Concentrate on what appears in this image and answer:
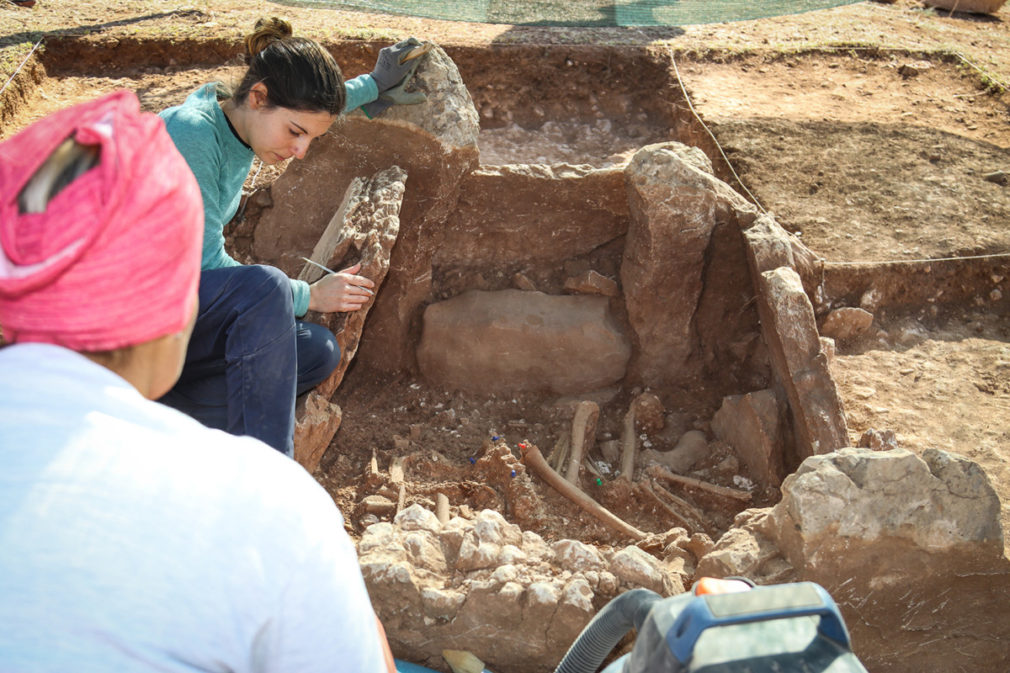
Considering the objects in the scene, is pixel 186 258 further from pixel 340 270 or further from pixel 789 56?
pixel 789 56

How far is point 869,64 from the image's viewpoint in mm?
7664

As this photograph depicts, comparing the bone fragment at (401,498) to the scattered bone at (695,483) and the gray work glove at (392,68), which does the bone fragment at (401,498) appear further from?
the gray work glove at (392,68)

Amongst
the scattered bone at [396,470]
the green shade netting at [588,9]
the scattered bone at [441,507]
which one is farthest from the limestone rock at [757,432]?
the green shade netting at [588,9]

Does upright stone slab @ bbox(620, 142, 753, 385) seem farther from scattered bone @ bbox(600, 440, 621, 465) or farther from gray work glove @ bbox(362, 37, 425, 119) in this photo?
gray work glove @ bbox(362, 37, 425, 119)

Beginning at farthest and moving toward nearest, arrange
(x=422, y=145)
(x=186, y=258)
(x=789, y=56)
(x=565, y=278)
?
(x=789, y=56), (x=565, y=278), (x=422, y=145), (x=186, y=258)

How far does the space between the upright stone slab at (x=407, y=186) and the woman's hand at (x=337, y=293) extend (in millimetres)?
809

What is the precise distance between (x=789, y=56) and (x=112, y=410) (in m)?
7.87

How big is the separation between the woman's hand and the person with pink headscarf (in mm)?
1998

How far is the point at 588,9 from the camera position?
7.97 meters

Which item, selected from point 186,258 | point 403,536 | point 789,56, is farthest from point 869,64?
point 186,258

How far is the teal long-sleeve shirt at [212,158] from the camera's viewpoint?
2.79m

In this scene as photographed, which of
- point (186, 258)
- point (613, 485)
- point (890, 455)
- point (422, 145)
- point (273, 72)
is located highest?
point (186, 258)

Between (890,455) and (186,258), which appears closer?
(186,258)

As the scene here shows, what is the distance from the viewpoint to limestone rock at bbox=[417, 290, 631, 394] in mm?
4164
